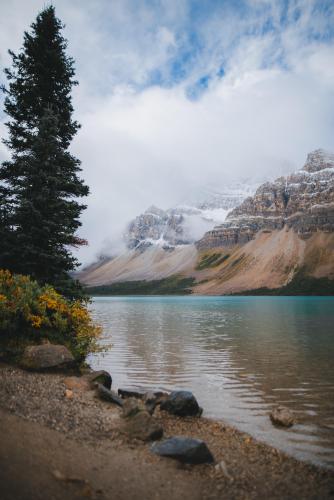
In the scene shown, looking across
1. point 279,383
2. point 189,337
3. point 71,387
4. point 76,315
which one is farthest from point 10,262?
point 189,337

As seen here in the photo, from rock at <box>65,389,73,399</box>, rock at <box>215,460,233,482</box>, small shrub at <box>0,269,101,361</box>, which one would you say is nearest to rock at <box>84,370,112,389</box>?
small shrub at <box>0,269,101,361</box>

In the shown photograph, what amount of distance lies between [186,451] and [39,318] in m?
9.08

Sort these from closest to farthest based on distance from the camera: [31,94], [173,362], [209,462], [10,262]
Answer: [209,462]
[10,262]
[31,94]
[173,362]

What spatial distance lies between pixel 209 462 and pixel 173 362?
16.9 meters

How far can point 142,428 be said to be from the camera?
9.84 meters

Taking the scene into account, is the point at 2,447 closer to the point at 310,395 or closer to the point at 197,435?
the point at 197,435

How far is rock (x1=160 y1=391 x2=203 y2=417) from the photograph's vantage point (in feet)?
41.5

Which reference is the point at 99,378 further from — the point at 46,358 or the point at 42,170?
the point at 42,170

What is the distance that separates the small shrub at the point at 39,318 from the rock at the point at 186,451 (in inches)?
329

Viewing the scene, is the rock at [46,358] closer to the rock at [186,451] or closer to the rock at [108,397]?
the rock at [108,397]

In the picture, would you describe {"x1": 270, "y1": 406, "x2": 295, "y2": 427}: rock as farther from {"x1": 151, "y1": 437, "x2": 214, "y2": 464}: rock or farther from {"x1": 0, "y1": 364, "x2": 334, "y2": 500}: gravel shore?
{"x1": 151, "y1": 437, "x2": 214, "y2": 464}: rock

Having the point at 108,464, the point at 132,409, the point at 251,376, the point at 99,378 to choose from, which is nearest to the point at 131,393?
the point at 99,378

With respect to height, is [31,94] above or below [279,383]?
above

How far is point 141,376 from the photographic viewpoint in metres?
20.9
